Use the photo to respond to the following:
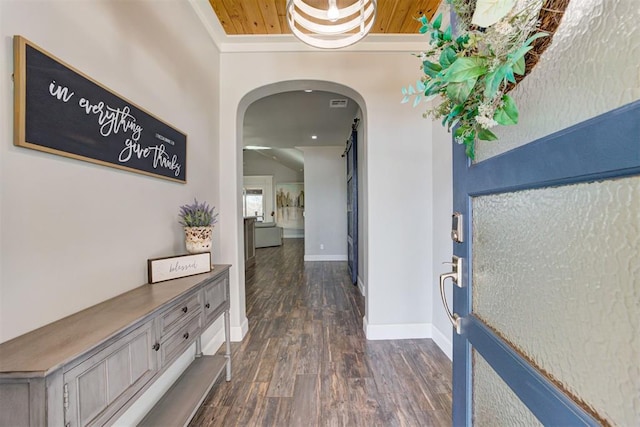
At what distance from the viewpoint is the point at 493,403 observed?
79cm

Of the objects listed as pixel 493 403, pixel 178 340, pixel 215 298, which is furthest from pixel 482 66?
pixel 215 298

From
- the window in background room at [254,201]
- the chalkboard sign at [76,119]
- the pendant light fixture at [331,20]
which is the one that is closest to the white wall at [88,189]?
the chalkboard sign at [76,119]

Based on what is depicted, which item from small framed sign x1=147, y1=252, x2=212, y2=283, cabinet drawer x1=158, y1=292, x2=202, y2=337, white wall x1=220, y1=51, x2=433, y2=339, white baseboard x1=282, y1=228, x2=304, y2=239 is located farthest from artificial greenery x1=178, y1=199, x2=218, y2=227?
white baseboard x1=282, y1=228, x2=304, y2=239

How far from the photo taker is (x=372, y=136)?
8.56ft

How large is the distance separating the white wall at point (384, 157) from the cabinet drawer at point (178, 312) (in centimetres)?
108

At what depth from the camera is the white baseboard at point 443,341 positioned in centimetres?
229

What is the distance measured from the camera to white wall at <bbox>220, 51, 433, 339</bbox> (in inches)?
103

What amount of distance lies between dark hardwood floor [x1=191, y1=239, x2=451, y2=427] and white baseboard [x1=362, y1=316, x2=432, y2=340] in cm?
7

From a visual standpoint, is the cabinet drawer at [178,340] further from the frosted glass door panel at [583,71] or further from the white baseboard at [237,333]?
Answer: the frosted glass door panel at [583,71]

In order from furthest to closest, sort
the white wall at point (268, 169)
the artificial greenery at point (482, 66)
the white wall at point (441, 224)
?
the white wall at point (268, 169)
the white wall at point (441, 224)
the artificial greenery at point (482, 66)

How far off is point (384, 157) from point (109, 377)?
241 centimetres

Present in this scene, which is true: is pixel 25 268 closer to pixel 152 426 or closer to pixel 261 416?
pixel 152 426

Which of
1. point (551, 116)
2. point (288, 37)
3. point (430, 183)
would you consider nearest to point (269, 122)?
point (288, 37)

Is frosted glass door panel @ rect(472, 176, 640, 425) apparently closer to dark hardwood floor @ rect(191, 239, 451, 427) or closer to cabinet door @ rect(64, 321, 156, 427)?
cabinet door @ rect(64, 321, 156, 427)
